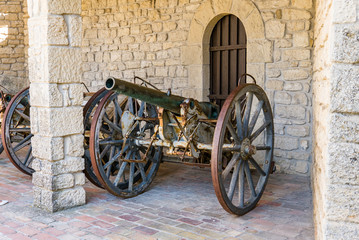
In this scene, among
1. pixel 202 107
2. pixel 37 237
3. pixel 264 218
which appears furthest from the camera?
pixel 202 107

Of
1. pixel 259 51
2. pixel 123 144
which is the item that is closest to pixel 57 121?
pixel 123 144

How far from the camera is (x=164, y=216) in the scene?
3916mm

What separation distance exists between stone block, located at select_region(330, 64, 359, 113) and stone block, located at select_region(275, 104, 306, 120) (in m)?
3.29

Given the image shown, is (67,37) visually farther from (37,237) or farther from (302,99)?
(302,99)

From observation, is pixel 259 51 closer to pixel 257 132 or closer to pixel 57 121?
pixel 257 132

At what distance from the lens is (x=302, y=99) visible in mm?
5406

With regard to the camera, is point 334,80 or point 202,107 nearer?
point 334,80

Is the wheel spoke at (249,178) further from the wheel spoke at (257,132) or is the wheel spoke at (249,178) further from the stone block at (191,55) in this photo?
the stone block at (191,55)

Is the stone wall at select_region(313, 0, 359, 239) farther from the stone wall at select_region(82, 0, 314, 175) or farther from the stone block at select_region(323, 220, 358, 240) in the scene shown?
the stone wall at select_region(82, 0, 314, 175)

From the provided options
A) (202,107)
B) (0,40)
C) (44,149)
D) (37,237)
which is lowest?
(37,237)

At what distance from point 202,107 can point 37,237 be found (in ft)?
6.87

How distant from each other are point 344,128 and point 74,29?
9.45ft

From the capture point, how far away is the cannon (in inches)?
144

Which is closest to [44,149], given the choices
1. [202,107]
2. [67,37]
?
[67,37]
